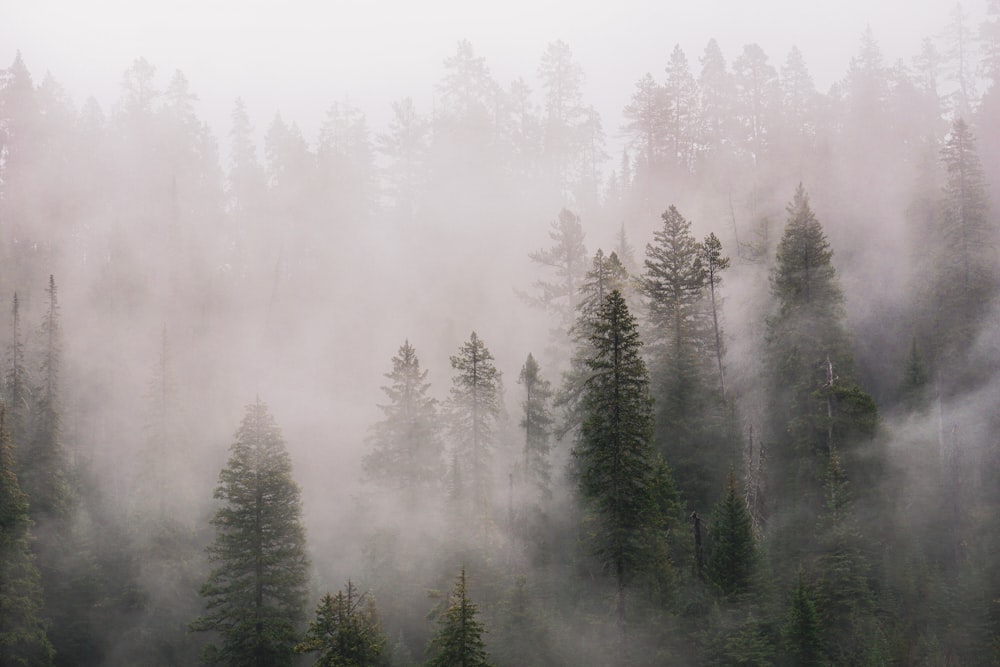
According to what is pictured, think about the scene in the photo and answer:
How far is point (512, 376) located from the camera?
61.4 metres

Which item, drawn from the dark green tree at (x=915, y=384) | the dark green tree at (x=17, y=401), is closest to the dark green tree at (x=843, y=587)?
the dark green tree at (x=915, y=384)

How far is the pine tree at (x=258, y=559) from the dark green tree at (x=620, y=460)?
15.9 m

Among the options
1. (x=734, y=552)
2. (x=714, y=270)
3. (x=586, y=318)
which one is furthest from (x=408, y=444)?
(x=714, y=270)

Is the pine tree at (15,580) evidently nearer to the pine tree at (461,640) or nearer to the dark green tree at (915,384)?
the pine tree at (461,640)

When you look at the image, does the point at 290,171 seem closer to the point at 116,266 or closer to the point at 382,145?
the point at 382,145

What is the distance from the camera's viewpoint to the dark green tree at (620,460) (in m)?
28.1

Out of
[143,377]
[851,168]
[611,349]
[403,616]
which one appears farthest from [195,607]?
[851,168]

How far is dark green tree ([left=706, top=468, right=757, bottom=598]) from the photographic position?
3047 centimetres

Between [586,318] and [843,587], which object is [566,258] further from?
[843,587]

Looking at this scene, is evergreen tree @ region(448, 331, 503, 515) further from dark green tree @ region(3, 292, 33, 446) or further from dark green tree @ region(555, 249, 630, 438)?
dark green tree @ region(3, 292, 33, 446)

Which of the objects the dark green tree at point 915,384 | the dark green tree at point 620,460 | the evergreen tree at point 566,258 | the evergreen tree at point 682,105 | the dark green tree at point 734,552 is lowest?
the dark green tree at point 734,552

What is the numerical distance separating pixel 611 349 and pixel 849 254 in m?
36.6

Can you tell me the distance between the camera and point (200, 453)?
2281 inches

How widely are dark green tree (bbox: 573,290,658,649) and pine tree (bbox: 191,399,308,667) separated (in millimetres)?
15878
